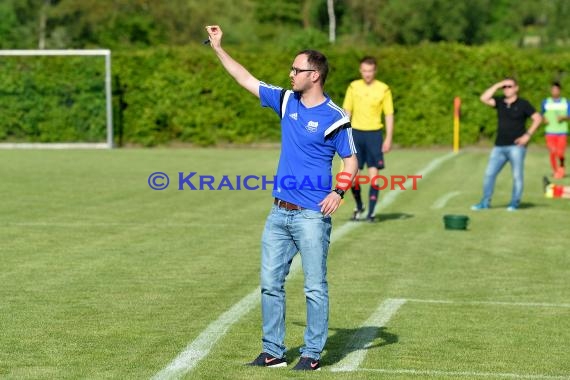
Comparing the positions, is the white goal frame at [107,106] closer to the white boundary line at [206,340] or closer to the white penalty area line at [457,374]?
the white boundary line at [206,340]

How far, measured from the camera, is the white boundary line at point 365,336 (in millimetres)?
8359

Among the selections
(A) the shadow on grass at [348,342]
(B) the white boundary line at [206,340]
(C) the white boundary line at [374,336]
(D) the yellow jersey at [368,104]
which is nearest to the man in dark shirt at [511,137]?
(D) the yellow jersey at [368,104]

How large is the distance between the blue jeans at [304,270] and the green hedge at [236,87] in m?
30.1

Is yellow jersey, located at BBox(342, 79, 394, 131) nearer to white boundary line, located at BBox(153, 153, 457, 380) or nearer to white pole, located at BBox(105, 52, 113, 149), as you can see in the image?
white boundary line, located at BBox(153, 153, 457, 380)

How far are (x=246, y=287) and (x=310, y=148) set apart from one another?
3.70 meters

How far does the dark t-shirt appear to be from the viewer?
63.8 ft

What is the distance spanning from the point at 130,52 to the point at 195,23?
151 ft

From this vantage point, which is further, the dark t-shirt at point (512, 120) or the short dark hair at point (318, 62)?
the dark t-shirt at point (512, 120)

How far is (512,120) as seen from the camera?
1944 centimetres

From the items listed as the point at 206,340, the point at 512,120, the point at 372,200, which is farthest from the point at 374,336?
the point at 512,120

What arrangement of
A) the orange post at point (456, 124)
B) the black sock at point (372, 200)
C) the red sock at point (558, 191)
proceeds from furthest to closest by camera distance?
the orange post at point (456, 124), the red sock at point (558, 191), the black sock at point (372, 200)

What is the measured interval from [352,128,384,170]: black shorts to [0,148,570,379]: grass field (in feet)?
2.75

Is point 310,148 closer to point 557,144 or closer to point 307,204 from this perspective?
point 307,204

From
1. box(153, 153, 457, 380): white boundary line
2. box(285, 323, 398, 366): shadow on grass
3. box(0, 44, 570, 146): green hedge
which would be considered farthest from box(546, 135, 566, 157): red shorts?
box(285, 323, 398, 366): shadow on grass
